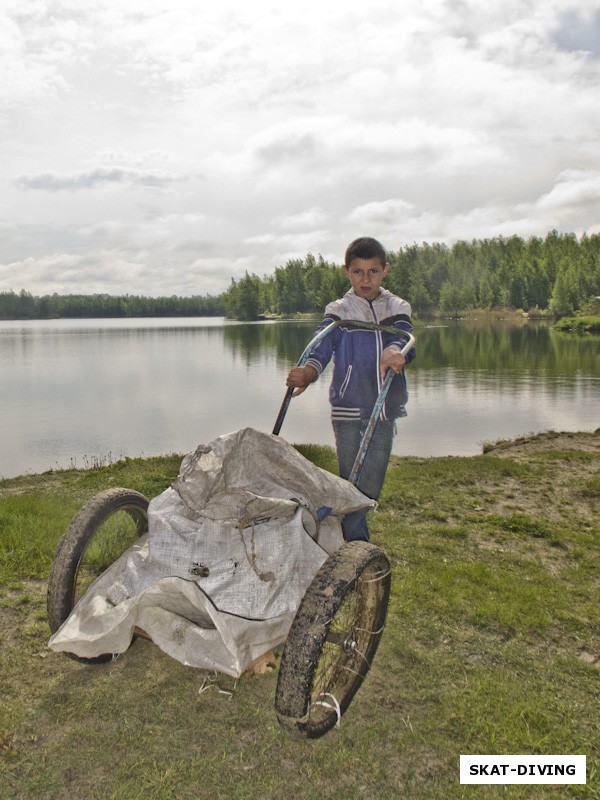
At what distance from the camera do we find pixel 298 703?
2.70m

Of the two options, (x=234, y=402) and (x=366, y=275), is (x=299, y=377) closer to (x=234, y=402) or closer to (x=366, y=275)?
(x=366, y=275)

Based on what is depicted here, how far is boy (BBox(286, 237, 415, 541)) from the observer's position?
4207 millimetres

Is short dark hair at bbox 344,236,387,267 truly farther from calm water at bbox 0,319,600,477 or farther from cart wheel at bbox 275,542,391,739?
calm water at bbox 0,319,600,477

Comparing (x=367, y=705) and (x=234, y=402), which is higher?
(x=367, y=705)

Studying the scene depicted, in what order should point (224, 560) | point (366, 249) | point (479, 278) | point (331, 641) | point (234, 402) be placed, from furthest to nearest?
point (479, 278) < point (234, 402) < point (366, 249) < point (224, 560) < point (331, 641)

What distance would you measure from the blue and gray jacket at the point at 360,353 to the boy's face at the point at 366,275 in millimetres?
61

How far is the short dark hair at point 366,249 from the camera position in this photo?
4.20 metres

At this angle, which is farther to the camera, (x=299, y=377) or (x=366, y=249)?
(x=366, y=249)

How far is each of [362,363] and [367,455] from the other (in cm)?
70

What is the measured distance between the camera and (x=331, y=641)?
3057 mm

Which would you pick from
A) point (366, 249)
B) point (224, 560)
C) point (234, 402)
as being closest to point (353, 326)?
point (366, 249)

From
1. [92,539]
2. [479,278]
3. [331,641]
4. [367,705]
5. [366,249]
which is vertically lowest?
[367,705]

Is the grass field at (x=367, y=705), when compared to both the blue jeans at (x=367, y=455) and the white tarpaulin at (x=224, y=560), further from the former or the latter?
the blue jeans at (x=367, y=455)

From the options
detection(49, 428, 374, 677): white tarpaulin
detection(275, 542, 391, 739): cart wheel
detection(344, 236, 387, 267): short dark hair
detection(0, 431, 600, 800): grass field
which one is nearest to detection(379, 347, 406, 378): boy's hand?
detection(344, 236, 387, 267): short dark hair
